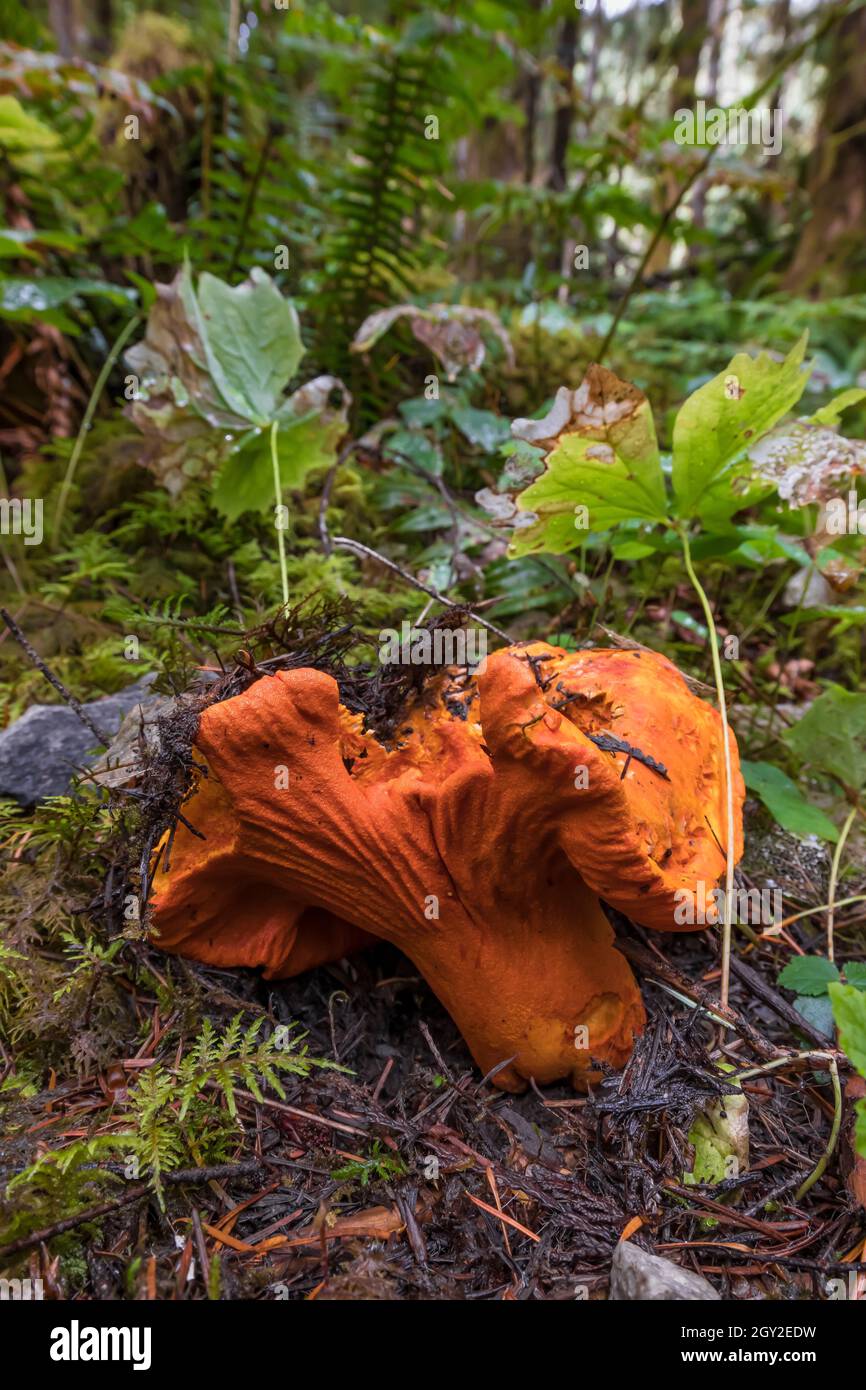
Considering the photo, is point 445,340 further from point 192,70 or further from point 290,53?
point 290,53

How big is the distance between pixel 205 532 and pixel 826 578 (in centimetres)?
244

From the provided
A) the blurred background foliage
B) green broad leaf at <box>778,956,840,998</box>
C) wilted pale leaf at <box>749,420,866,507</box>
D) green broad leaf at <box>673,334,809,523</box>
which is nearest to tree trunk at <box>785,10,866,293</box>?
the blurred background foliage

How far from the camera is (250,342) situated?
3.01 m

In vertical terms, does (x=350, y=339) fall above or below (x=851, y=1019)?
above

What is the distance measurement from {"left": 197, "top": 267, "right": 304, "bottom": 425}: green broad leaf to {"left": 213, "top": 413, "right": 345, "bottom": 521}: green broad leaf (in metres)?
0.10

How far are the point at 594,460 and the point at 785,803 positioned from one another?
123 cm

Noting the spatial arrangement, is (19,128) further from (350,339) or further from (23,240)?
(350,339)

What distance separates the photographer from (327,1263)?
165cm

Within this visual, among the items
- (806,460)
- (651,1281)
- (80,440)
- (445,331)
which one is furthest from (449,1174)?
(80,440)

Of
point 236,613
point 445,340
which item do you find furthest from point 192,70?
point 236,613

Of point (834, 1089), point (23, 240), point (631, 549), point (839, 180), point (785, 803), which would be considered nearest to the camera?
point (834, 1089)

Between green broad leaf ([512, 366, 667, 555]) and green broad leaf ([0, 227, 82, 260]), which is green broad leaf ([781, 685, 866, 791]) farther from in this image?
green broad leaf ([0, 227, 82, 260])

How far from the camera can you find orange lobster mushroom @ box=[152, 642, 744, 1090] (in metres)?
1.74

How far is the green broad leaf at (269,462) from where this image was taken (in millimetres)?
3012
